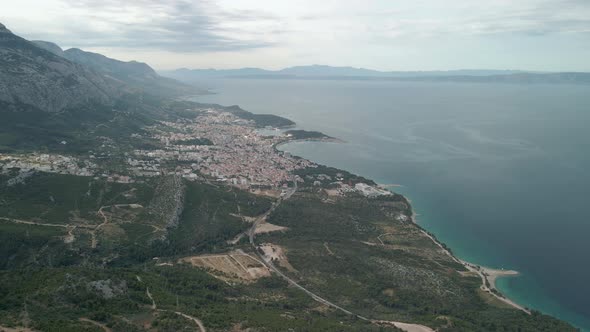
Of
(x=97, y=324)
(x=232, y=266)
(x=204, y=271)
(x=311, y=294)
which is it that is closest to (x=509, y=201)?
(x=311, y=294)

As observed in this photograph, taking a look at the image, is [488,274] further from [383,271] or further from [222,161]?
[222,161]

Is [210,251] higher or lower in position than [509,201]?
lower

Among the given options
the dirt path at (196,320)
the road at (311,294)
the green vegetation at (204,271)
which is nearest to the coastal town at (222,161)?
the green vegetation at (204,271)

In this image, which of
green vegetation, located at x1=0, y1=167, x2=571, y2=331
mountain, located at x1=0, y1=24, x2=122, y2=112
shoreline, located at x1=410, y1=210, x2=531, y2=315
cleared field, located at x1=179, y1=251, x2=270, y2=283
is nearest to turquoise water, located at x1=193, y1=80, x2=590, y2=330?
shoreline, located at x1=410, y1=210, x2=531, y2=315

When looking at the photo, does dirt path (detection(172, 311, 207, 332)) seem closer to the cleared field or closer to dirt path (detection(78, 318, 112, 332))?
dirt path (detection(78, 318, 112, 332))

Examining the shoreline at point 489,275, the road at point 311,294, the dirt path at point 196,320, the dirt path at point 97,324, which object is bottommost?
the shoreline at point 489,275

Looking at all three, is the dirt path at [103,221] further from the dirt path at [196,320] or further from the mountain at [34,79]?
the mountain at [34,79]

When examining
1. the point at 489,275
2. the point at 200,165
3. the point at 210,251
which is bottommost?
the point at 489,275

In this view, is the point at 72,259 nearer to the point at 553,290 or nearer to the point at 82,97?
the point at 553,290
